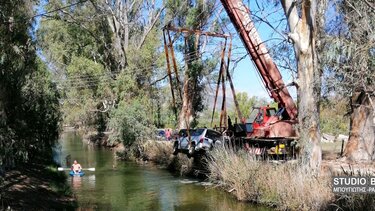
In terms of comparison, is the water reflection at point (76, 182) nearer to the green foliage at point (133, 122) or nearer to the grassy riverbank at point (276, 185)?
the grassy riverbank at point (276, 185)

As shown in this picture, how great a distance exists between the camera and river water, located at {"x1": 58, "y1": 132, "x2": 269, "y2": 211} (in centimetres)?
1669

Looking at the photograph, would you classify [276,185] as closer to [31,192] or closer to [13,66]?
[31,192]

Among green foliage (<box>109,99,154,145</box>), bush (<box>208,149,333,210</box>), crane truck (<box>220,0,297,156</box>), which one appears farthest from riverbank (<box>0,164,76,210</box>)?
green foliage (<box>109,99,154,145</box>)

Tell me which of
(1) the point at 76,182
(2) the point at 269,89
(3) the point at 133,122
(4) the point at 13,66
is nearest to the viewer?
(4) the point at 13,66

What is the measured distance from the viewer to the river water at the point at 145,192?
16688mm

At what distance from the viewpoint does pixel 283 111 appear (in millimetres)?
18844

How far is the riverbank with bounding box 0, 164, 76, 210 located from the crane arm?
887 centimetres

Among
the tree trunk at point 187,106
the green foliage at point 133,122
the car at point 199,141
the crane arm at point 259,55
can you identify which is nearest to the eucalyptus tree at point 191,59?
the tree trunk at point 187,106

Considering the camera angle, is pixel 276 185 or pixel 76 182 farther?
pixel 76 182

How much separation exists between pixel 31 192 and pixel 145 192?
233 inches

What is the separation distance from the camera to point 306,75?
1443cm

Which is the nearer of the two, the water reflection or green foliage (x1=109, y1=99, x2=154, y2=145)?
the water reflection

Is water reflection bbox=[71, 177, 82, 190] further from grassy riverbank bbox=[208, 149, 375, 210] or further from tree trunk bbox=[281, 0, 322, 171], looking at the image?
tree trunk bbox=[281, 0, 322, 171]

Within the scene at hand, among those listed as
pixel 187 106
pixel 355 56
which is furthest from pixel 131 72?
pixel 355 56
